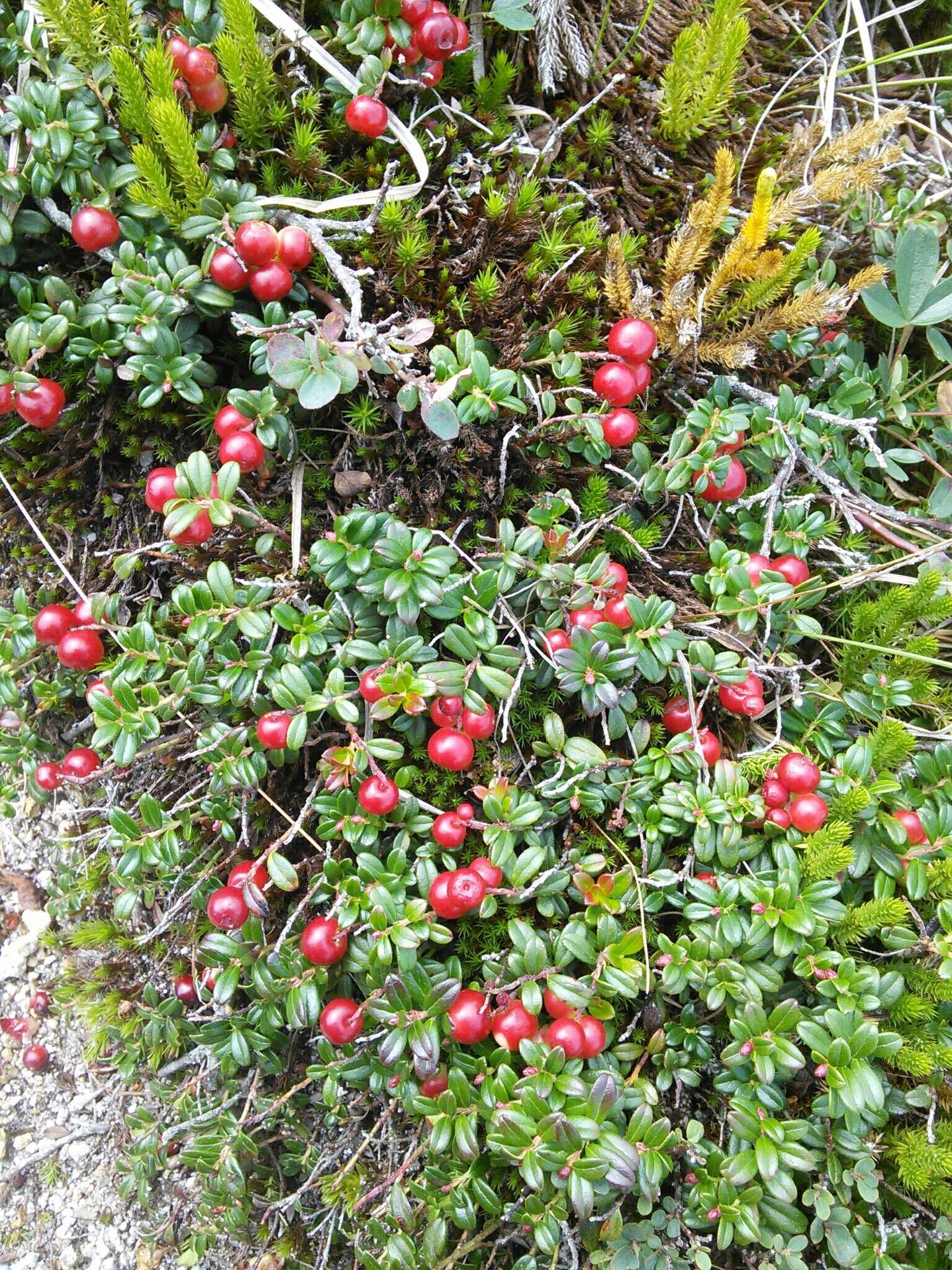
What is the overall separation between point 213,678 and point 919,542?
2604 mm

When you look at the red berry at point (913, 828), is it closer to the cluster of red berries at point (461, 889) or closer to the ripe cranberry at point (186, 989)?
the cluster of red berries at point (461, 889)

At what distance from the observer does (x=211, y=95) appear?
2.67m

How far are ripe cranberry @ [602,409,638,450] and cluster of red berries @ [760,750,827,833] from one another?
117 cm

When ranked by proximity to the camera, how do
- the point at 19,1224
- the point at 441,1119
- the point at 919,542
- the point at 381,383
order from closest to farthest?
the point at 441,1119, the point at 381,383, the point at 919,542, the point at 19,1224

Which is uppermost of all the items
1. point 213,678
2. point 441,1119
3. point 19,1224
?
point 213,678

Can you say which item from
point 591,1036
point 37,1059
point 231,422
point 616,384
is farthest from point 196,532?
point 37,1059

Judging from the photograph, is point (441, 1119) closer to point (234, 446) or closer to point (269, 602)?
point (269, 602)

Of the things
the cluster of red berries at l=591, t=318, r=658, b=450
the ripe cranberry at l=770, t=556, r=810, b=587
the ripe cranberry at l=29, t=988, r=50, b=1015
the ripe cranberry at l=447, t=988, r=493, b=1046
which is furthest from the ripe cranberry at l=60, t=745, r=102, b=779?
the ripe cranberry at l=770, t=556, r=810, b=587

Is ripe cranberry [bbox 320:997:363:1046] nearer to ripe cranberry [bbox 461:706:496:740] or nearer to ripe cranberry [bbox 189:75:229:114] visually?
ripe cranberry [bbox 461:706:496:740]

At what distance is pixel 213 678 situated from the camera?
106 inches

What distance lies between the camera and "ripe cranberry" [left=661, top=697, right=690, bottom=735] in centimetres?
276

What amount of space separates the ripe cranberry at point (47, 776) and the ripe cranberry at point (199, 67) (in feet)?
7.92

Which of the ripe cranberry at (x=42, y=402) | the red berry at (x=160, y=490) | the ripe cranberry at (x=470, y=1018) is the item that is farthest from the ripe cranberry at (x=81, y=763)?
the ripe cranberry at (x=470, y=1018)

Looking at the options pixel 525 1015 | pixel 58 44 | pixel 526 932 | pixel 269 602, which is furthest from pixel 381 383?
pixel 525 1015
